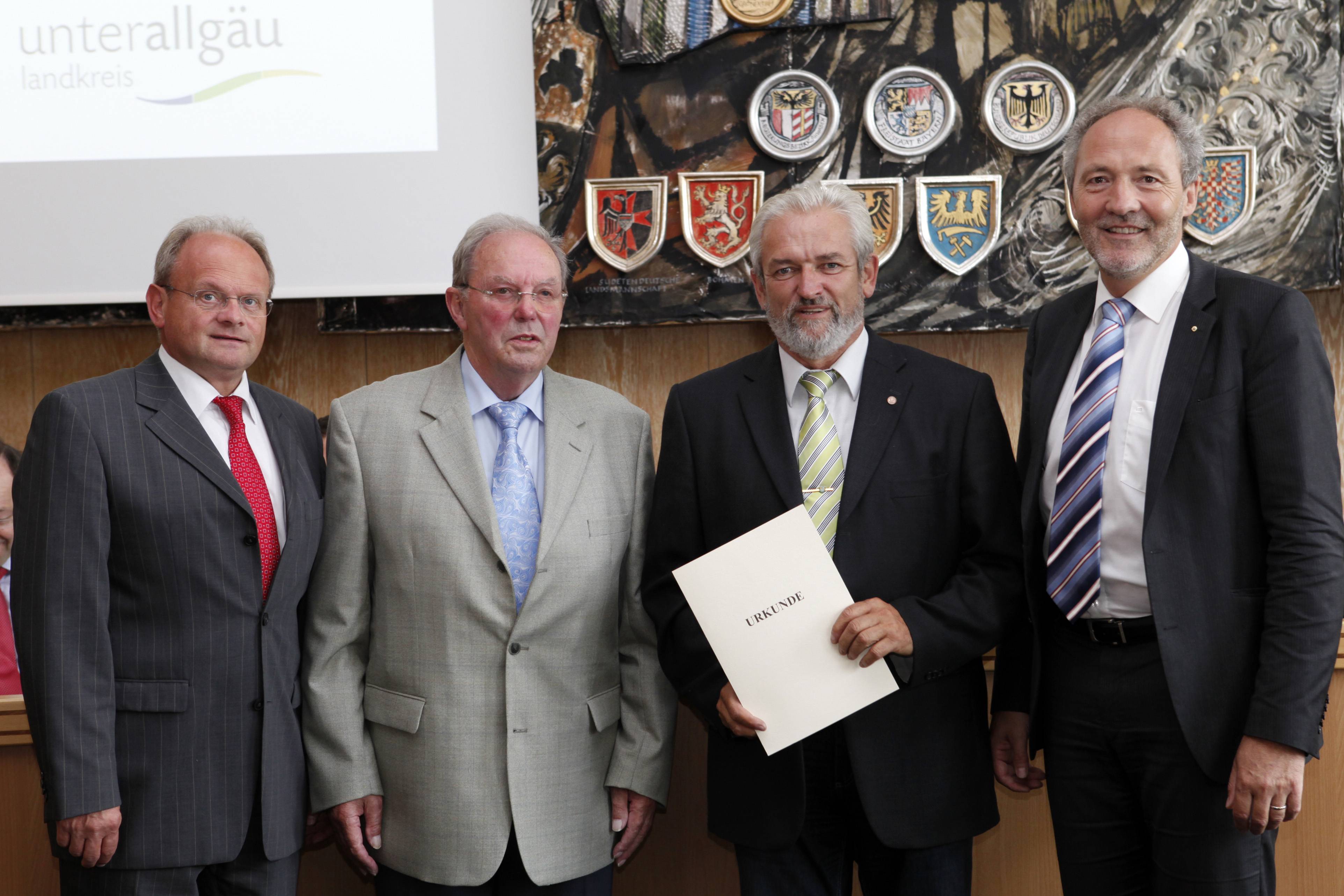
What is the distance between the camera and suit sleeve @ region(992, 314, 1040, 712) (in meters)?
1.79

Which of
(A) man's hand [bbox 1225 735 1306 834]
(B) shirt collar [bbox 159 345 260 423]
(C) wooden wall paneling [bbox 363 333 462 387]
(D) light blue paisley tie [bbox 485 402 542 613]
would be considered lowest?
(A) man's hand [bbox 1225 735 1306 834]

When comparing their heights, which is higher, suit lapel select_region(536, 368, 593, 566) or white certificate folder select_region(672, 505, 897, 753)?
suit lapel select_region(536, 368, 593, 566)

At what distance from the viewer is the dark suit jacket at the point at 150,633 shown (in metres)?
1.53

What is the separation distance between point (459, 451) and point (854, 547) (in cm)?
69

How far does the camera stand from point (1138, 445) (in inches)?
63.5

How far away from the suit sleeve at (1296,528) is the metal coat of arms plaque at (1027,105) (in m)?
1.73

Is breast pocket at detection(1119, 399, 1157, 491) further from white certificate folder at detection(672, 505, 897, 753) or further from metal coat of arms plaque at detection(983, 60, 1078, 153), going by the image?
metal coat of arms plaque at detection(983, 60, 1078, 153)

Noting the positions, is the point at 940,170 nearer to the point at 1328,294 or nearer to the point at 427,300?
the point at 1328,294

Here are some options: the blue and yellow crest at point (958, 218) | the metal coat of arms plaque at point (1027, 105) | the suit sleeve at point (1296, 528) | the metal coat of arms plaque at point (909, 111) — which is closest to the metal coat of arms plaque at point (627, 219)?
the metal coat of arms plaque at point (909, 111)

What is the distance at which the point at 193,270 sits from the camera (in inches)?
68.2

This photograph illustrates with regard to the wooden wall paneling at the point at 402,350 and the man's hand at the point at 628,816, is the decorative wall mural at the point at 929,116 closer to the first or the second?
the wooden wall paneling at the point at 402,350

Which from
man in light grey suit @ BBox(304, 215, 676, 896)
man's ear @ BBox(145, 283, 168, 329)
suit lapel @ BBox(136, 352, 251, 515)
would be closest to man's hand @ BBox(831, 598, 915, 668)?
man in light grey suit @ BBox(304, 215, 676, 896)

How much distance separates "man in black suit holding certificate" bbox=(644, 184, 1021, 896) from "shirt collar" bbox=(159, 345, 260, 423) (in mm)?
783

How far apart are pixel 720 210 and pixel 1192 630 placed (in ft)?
6.51
